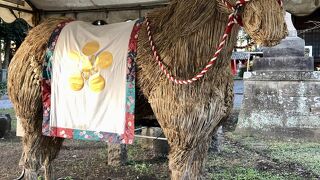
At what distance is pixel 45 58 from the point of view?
11.1ft

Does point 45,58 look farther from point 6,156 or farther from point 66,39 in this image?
point 6,156

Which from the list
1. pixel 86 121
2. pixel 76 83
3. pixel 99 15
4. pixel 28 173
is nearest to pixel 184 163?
pixel 86 121

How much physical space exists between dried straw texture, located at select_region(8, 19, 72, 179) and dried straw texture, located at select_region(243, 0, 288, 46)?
1918 mm

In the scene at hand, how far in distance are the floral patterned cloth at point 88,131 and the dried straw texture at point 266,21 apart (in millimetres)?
1040

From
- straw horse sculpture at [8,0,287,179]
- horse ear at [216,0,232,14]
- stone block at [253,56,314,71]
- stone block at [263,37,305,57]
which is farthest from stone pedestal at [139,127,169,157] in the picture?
horse ear at [216,0,232,14]

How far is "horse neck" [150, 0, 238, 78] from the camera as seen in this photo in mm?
2635

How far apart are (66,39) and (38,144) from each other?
1029 mm

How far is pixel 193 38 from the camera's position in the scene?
2.70m

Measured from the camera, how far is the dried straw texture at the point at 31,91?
136 inches

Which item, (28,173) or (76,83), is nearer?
(76,83)

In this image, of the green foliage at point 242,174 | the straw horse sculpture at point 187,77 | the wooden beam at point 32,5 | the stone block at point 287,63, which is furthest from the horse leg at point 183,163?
the stone block at point 287,63

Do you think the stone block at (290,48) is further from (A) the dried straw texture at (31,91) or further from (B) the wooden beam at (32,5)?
(A) the dried straw texture at (31,91)

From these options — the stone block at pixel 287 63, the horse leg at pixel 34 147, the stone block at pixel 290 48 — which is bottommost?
the horse leg at pixel 34 147

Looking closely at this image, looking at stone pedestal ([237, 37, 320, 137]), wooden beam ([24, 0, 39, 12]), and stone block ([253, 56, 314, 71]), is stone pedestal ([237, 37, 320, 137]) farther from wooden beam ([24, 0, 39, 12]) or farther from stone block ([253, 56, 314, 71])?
wooden beam ([24, 0, 39, 12])
